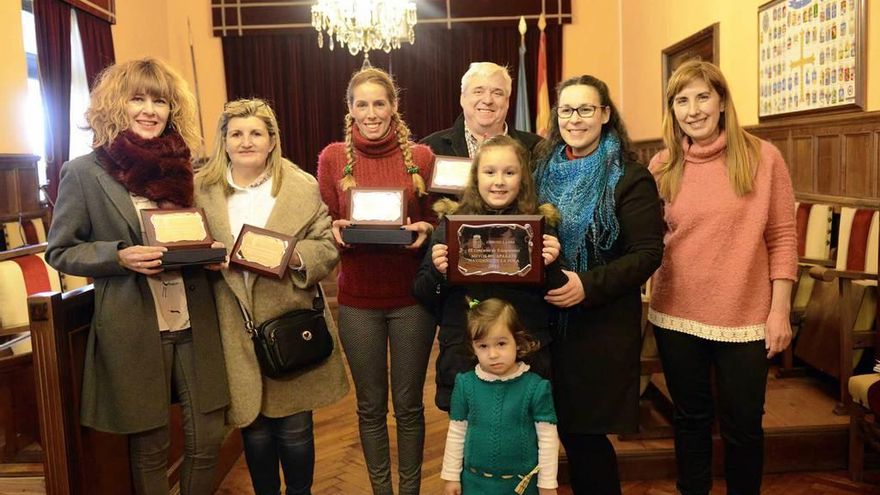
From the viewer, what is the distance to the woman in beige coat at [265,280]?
203cm

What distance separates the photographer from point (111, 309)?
6.12ft

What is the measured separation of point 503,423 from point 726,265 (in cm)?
75

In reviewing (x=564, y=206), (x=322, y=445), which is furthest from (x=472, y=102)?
(x=322, y=445)

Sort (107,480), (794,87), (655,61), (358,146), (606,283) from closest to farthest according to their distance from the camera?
(606,283)
(107,480)
(358,146)
(794,87)
(655,61)

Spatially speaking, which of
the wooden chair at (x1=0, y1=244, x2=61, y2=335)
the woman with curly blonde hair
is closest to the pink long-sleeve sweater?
the woman with curly blonde hair

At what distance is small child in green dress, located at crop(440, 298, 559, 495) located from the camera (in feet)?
5.87

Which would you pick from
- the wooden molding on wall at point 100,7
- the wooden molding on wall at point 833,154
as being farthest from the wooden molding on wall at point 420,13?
the wooden molding on wall at point 833,154

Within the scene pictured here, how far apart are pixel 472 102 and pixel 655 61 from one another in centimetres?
534

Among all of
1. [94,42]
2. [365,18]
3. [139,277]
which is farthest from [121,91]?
[94,42]

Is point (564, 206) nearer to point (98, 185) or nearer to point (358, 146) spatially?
point (358, 146)

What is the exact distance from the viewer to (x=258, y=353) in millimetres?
2031

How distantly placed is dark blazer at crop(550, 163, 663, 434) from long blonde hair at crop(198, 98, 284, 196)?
931 millimetres

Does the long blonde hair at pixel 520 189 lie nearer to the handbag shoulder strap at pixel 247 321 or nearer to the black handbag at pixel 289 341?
the black handbag at pixel 289 341

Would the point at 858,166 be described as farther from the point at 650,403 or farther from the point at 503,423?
the point at 503,423
